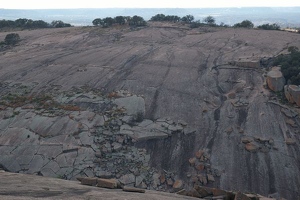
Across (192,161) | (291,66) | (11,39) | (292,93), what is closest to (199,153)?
(192,161)

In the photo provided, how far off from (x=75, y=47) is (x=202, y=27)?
22.2 meters

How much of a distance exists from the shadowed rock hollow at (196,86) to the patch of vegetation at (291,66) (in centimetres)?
183

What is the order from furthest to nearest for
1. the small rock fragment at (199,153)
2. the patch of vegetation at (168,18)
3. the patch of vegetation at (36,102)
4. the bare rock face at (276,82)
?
1. the patch of vegetation at (168,18)
2. the bare rock face at (276,82)
3. the patch of vegetation at (36,102)
4. the small rock fragment at (199,153)

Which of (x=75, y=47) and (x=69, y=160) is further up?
(x=75, y=47)

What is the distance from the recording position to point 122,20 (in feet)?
176

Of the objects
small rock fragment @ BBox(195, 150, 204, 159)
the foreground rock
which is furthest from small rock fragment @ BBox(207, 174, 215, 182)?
the foreground rock

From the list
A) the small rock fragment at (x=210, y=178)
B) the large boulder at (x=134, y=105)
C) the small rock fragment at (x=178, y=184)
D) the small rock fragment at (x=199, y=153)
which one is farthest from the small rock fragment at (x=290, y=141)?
the large boulder at (x=134, y=105)

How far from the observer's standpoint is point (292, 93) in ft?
69.8

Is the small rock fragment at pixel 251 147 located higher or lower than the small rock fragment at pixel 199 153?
higher

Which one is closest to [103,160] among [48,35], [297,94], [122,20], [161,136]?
[161,136]

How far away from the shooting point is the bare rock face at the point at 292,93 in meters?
21.0

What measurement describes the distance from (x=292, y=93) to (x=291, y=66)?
4489 mm

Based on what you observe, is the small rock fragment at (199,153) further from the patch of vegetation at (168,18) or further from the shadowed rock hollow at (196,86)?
the patch of vegetation at (168,18)

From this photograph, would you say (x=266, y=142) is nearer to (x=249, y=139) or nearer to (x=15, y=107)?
(x=249, y=139)
